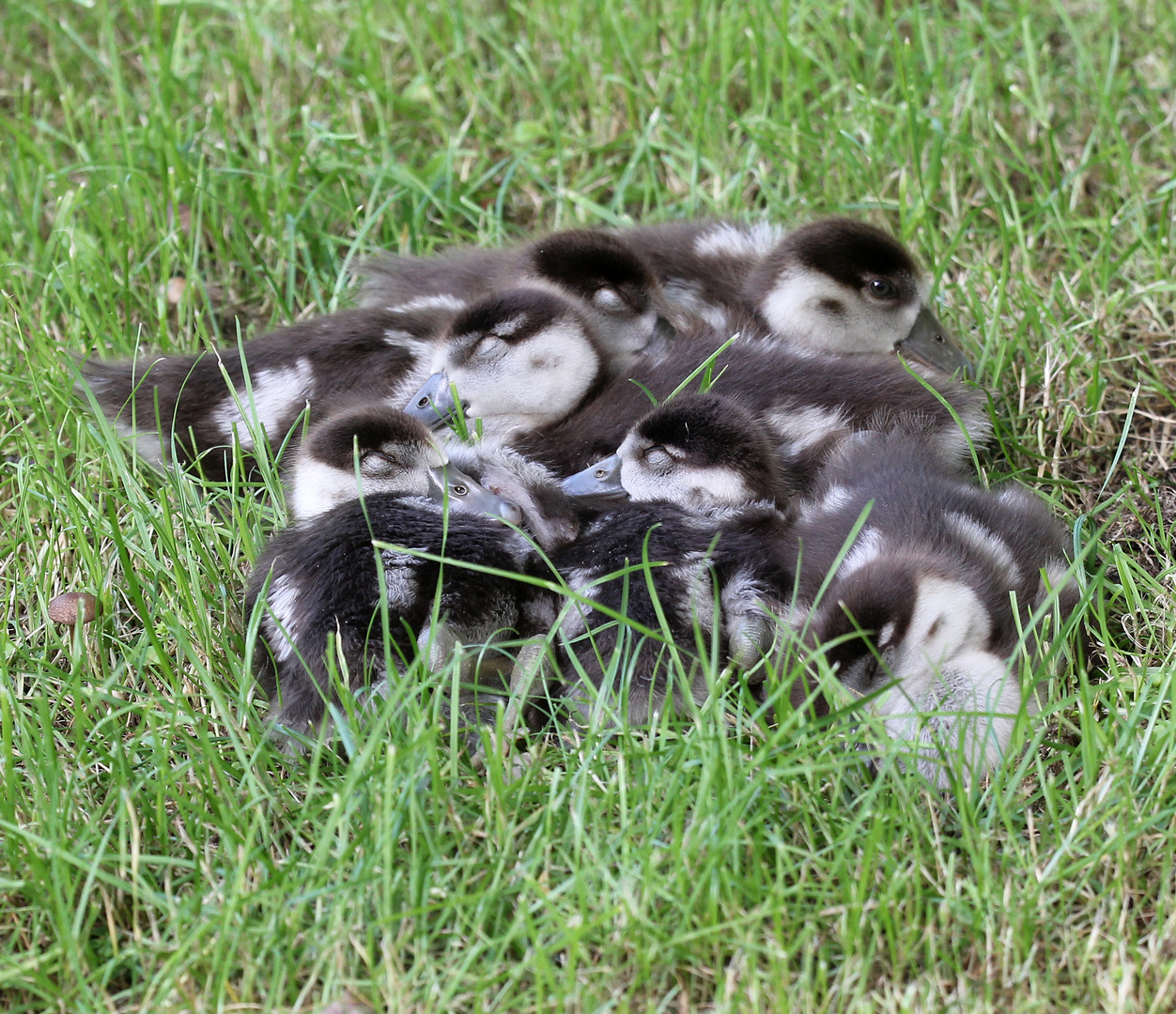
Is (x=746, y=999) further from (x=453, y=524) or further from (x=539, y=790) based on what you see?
(x=453, y=524)

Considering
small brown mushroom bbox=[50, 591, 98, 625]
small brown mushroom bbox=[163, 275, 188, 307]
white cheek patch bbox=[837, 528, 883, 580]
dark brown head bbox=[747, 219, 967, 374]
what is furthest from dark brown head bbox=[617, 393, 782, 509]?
small brown mushroom bbox=[163, 275, 188, 307]

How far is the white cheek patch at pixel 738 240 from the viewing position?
2875 millimetres

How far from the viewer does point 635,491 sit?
7.40 feet

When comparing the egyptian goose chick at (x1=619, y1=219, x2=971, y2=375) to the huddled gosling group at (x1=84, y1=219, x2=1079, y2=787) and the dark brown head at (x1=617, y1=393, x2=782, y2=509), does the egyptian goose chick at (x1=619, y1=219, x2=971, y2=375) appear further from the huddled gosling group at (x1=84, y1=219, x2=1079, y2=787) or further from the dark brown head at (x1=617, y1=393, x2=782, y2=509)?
the dark brown head at (x1=617, y1=393, x2=782, y2=509)

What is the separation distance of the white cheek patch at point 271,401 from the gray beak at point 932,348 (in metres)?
1.28

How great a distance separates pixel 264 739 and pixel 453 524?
0.44 meters

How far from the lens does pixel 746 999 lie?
1554mm

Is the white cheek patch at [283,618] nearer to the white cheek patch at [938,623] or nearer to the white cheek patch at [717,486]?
the white cheek patch at [717,486]

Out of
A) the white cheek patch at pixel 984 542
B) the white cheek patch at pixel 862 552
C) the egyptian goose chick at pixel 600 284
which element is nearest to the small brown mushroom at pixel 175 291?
the egyptian goose chick at pixel 600 284

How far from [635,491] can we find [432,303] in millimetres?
800

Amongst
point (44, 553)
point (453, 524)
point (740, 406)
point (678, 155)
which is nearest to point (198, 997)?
point (453, 524)

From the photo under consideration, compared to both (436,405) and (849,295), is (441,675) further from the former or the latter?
(849,295)

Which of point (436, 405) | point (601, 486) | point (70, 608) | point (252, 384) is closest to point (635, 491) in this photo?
point (601, 486)

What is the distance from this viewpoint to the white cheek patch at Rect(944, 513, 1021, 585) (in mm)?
2039
